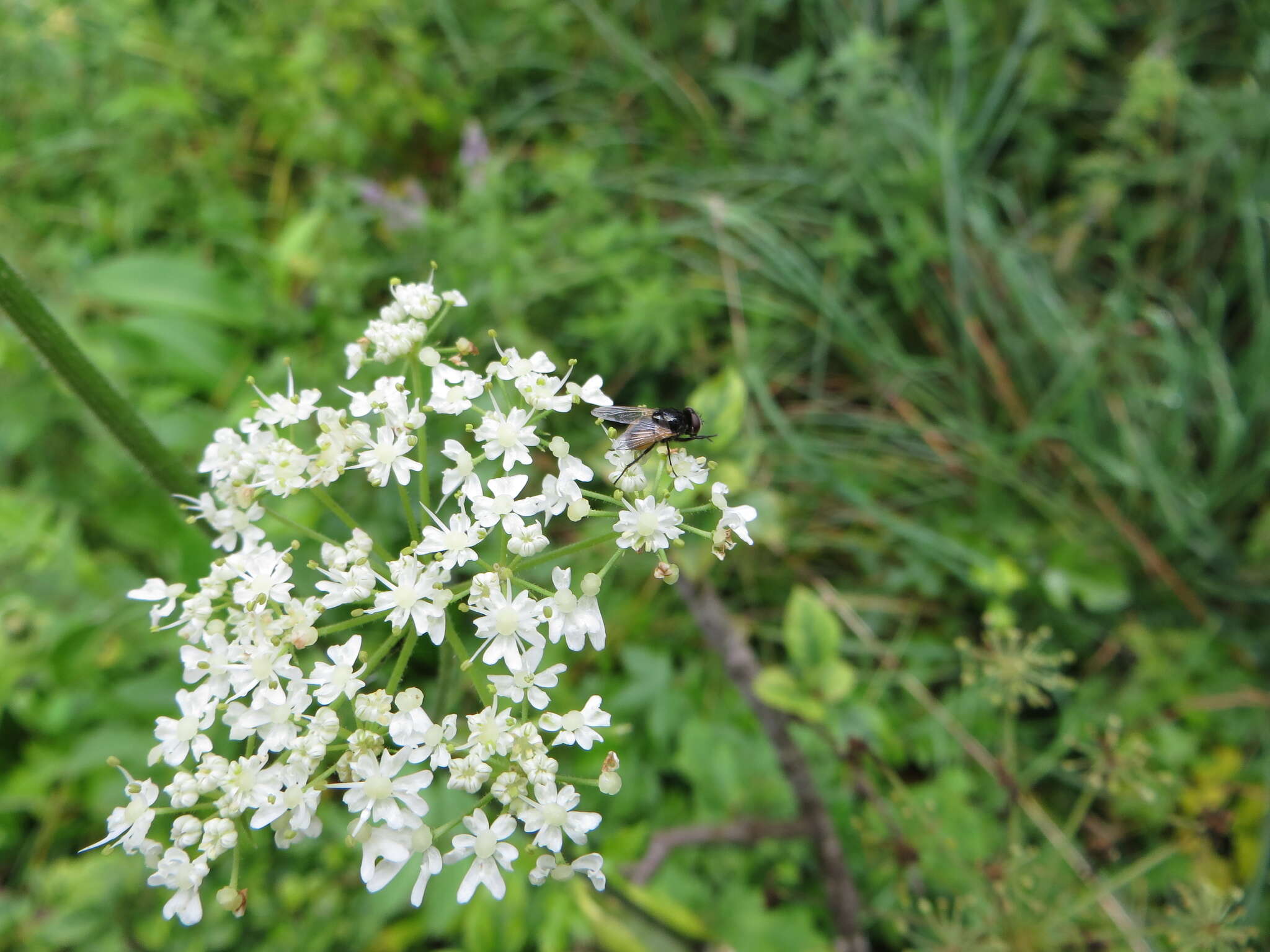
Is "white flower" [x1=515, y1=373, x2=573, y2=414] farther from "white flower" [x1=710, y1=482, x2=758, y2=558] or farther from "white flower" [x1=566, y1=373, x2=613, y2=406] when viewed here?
"white flower" [x1=710, y1=482, x2=758, y2=558]

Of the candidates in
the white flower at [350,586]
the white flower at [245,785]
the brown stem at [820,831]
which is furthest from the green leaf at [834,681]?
the white flower at [245,785]

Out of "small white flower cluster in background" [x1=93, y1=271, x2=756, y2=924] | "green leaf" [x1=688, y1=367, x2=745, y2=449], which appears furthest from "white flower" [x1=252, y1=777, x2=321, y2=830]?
"green leaf" [x1=688, y1=367, x2=745, y2=449]

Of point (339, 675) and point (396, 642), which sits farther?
point (396, 642)

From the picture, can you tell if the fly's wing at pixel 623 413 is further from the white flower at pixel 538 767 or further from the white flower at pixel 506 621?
the white flower at pixel 538 767

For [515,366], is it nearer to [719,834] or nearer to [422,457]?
[422,457]

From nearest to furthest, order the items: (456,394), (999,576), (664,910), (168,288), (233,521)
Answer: (456,394)
(233,521)
(664,910)
(999,576)
(168,288)

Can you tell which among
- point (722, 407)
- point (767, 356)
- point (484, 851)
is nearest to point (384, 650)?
point (484, 851)

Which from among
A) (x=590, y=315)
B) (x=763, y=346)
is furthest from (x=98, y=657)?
(x=763, y=346)
